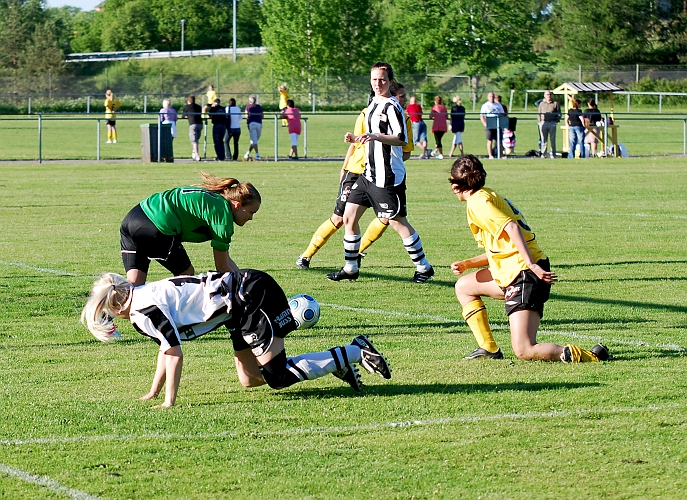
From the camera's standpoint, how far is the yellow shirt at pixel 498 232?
7.25 m

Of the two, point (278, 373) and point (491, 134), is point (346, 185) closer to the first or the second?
point (278, 373)

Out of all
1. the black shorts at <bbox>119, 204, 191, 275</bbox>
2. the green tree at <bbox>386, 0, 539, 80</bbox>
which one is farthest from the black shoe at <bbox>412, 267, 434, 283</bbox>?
the green tree at <bbox>386, 0, 539, 80</bbox>

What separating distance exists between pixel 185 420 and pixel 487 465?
1.79 m

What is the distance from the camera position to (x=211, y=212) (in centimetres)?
714

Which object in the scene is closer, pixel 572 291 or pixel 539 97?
pixel 572 291

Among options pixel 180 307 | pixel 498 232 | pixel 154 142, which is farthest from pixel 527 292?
pixel 154 142

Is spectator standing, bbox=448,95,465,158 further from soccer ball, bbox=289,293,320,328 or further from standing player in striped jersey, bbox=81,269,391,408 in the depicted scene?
standing player in striped jersey, bbox=81,269,391,408

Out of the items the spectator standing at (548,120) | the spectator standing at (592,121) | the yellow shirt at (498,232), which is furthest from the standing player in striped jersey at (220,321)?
the spectator standing at (592,121)

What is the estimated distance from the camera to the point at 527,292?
727 centimetres

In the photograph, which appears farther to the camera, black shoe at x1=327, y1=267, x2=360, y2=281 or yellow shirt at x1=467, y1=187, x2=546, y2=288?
black shoe at x1=327, y1=267, x2=360, y2=281

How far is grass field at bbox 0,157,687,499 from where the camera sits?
4.96m

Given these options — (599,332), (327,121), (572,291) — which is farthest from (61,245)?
(327,121)

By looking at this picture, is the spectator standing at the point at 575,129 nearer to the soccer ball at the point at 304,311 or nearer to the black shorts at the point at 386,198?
the black shorts at the point at 386,198

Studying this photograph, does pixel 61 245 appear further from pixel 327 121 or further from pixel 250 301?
pixel 327 121
